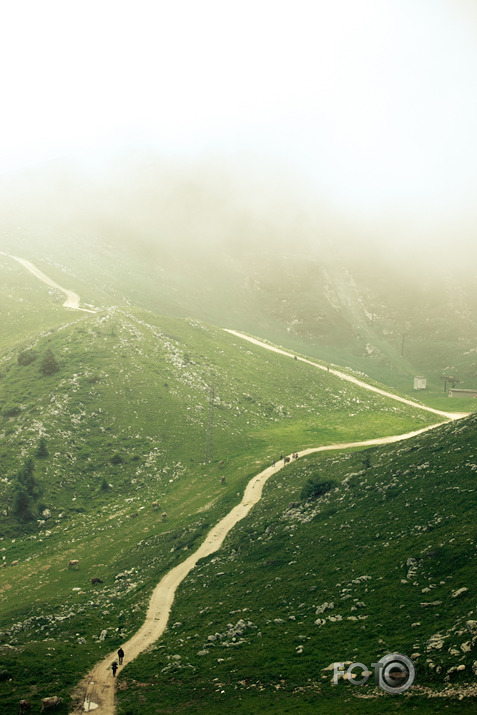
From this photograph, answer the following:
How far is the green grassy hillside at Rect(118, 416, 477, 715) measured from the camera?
25609 millimetres

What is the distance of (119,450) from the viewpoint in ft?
275

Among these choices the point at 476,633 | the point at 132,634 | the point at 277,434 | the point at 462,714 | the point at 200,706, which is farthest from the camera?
the point at 277,434

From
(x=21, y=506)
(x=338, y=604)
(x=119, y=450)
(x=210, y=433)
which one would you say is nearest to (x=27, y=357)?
(x=119, y=450)

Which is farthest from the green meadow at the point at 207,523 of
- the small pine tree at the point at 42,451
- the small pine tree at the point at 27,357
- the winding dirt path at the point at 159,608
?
the winding dirt path at the point at 159,608

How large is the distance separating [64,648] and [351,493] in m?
29.2

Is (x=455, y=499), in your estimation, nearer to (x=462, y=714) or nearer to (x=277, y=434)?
(x=462, y=714)

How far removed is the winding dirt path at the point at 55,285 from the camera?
509ft

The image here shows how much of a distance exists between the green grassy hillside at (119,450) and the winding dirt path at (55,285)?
30.6 m

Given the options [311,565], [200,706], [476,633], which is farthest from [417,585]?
[200,706]

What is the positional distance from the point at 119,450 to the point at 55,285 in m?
106

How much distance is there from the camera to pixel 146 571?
53.8m

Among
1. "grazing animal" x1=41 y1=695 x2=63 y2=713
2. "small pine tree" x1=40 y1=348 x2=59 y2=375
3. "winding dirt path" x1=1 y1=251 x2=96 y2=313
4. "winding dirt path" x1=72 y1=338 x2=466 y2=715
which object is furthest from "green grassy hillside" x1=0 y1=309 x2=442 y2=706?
"winding dirt path" x1=1 y1=251 x2=96 y2=313

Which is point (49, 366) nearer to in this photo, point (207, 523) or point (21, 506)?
point (21, 506)

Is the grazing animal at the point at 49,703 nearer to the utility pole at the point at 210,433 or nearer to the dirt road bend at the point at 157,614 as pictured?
the dirt road bend at the point at 157,614
